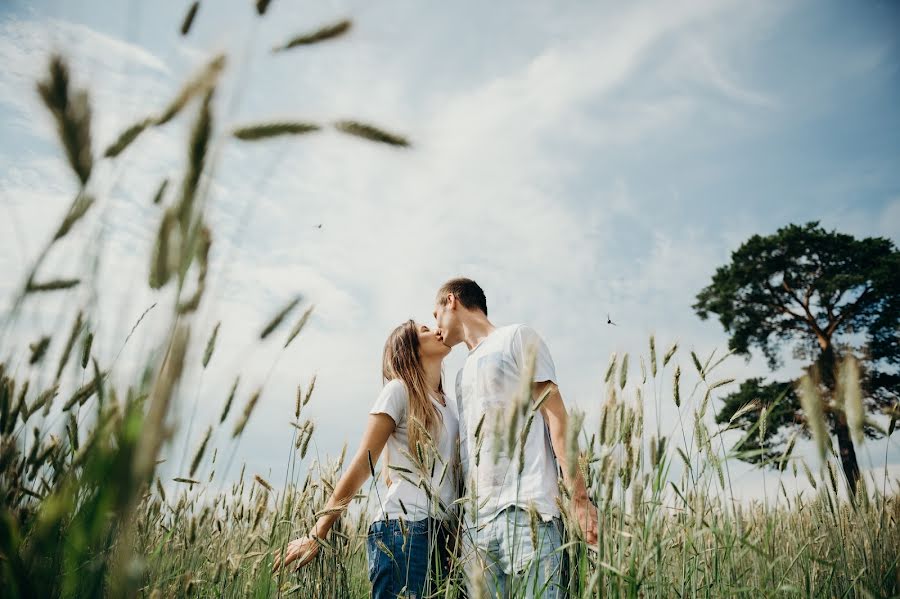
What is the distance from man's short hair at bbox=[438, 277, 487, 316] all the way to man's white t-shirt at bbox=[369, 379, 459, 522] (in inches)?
23.1

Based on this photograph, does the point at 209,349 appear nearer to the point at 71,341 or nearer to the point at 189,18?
the point at 71,341

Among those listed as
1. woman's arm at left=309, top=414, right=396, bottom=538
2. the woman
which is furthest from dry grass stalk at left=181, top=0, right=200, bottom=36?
woman's arm at left=309, top=414, right=396, bottom=538

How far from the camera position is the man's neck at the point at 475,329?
122 inches

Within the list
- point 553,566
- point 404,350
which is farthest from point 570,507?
point 404,350

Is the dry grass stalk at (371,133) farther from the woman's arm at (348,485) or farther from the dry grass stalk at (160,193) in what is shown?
the woman's arm at (348,485)

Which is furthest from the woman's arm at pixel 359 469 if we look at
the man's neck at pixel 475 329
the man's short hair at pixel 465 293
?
the man's short hair at pixel 465 293

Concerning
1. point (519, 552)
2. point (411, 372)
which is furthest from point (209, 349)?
point (411, 372)

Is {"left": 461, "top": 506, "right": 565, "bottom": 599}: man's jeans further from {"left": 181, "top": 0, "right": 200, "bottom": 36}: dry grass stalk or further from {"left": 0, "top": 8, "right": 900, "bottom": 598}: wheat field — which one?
{"left": 181, "top": 0, "right": 200, "bottom": 36}: dry grass stalk

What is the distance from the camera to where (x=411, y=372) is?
2.97m

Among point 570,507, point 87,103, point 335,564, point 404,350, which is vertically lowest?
point 335,564

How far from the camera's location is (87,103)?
1.01 meters

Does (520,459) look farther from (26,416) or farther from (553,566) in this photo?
(26,416)

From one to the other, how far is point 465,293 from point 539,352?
844mm

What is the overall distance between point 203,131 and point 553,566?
74.1 inches
